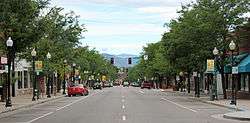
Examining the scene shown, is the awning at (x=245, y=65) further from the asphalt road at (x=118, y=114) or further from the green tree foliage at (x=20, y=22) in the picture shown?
the green tree foliage at (x=20, y=22)

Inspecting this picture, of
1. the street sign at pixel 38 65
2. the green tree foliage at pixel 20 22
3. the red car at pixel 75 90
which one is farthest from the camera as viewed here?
the red car at pixel 75 90

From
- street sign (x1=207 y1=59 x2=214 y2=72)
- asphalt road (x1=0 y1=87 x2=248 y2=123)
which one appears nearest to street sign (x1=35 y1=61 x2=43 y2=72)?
asphalt road (x1=0 y1=87 x2=248 y2=123)

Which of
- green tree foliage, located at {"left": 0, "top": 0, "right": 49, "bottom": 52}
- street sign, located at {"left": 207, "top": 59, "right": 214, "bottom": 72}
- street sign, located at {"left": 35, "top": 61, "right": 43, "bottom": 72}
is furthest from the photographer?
street sign, located at {"left": 35, "top": 61, "right": 43, "bottom": 72}

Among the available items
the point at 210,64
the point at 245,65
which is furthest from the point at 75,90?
the point at 245,65

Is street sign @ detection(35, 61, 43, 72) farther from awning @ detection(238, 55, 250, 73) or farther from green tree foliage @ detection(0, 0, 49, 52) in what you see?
awning @ detection(238, 55, 250, 73)

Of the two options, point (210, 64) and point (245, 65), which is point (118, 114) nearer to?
point (210, 64)

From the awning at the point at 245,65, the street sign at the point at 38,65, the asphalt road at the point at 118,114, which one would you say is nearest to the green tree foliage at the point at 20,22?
the asphalt road at the point at 118,114

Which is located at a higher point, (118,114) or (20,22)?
(20,22)

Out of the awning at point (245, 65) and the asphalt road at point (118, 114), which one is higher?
Answer: the awning at point (245, 65)

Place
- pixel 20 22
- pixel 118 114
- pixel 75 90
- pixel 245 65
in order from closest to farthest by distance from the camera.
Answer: pixel 118 114 < pixel 20 22 < pixel 245 65 < pixel 75 90

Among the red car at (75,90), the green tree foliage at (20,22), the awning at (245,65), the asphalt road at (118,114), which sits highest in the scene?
the green tree foliage at (20,22)

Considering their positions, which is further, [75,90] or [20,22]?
[75,90]

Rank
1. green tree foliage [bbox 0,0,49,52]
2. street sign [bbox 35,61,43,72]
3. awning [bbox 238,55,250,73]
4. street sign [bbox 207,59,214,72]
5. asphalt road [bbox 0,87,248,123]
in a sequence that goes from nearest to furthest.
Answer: asphalt road [bbox 0,87,248,123], green tree foliage [bbox 0,0,49,52], street sign [bbox 207,59,214,72], awning [bbox 238,55,250,73], street sign [bbox 35,61,43,72]

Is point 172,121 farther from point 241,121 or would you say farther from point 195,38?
point 195,38
